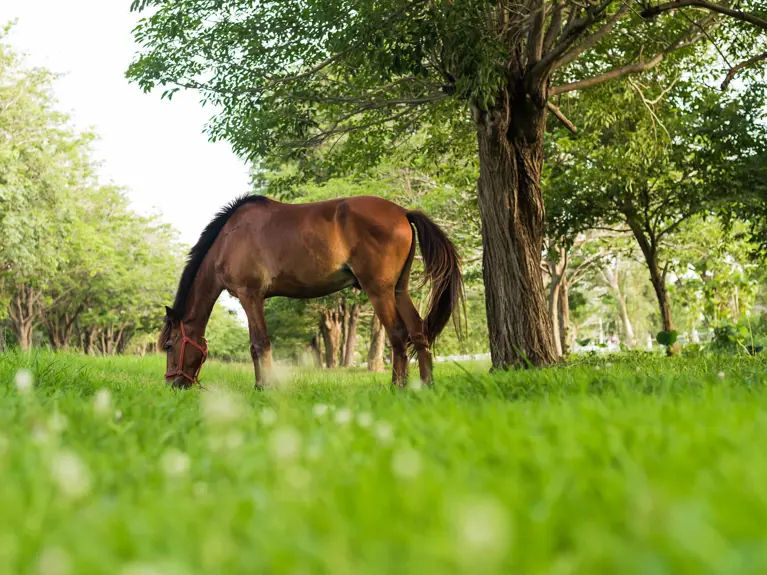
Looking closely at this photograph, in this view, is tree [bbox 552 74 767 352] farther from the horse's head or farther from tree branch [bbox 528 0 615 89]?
the horse's head

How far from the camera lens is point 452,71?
9.76m

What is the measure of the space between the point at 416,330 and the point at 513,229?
8.60 feet

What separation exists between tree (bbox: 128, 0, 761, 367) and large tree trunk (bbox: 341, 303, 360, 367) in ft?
62.9

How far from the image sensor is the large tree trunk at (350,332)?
112 feet

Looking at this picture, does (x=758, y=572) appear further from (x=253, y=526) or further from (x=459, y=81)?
(x=459, y=81)

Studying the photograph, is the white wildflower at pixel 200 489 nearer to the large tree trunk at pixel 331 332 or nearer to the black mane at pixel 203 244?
the black mane at pixel 203 244

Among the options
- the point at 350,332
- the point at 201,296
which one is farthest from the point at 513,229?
the point at 350,332

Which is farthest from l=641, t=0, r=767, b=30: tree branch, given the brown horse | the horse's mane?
the horse's mane

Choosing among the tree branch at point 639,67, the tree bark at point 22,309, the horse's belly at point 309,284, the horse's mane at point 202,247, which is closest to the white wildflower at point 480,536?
the horse's belly at point 309,284

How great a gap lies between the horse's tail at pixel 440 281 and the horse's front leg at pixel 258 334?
2161 millimetres

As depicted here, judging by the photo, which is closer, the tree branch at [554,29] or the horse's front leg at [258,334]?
the horse's front leg at [258,334]

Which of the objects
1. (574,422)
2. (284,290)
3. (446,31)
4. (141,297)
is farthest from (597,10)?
(141,297)

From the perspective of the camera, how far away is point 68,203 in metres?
31.8

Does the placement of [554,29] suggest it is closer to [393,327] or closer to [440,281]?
[440,281]
